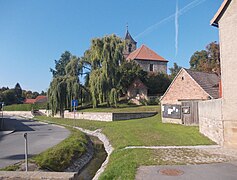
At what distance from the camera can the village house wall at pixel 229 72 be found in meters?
10.6

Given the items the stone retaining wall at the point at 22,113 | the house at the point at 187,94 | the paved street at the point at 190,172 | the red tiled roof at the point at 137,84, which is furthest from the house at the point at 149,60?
the paved street at the point at 190,172

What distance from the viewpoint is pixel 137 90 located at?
45719 millimetres

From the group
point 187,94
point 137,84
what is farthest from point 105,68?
point 187,94

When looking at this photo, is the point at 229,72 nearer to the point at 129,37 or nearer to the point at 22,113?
the point at 22,113

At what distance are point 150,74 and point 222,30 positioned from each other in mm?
39922

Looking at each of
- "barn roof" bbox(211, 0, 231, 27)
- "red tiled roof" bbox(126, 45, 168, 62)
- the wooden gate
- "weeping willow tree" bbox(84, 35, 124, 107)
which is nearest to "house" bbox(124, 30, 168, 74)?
"red tiled roof" bbox(126, 45, 168, 62)

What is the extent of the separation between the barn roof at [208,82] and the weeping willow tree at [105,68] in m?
14.1

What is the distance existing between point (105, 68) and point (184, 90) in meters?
15.2

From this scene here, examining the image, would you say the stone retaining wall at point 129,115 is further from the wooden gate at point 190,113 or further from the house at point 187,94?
the wooden gate at point 190,113

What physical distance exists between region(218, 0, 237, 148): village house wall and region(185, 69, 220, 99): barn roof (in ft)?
36.0

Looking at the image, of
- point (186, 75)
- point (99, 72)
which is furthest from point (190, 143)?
point (99, 72)

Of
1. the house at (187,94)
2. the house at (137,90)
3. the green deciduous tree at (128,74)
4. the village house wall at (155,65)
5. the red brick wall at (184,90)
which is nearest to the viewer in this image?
the house at (187,94)

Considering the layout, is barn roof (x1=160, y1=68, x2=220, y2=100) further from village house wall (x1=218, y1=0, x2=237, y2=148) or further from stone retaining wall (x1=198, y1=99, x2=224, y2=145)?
village house wall (x1=218, y1=0, x2=237, y2=148)

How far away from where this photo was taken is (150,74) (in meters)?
51.3
